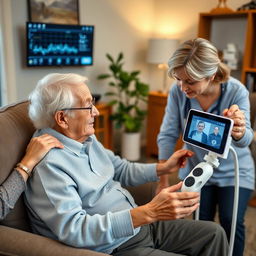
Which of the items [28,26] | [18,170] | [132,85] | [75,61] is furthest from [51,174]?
[132,85]

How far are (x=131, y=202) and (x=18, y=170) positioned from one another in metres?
0.49

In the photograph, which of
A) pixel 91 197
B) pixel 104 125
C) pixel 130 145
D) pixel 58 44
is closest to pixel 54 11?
pixel 58 44

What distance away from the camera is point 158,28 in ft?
13.9

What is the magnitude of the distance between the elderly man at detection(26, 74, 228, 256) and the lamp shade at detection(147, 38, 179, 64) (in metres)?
2.40

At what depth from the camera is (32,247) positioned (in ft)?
3.24

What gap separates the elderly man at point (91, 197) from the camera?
102 cm

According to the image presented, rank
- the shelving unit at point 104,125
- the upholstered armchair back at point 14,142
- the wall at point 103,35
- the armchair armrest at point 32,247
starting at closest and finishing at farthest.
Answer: the armchair armrest at point 32,247
the upholstered armchair back at point 14,142
the wall at point 103,35
the shelving unit at point 104,125

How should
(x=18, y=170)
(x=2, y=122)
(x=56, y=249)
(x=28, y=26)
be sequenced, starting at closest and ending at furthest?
(x=56, y=249), (x=18, y=170), (x=2, y=122), (x=28, y=26)

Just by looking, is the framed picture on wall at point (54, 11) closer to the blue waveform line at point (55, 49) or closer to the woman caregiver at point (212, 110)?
the blue waveform line at point (55, 49)

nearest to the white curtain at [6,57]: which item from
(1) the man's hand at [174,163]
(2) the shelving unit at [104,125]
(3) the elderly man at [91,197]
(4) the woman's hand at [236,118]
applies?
(2) the shelving unit at [104,125]

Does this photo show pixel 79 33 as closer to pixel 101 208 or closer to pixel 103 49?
pixel 103 49

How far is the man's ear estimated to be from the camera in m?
1.21

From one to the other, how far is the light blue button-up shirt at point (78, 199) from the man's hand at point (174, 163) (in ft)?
0.71

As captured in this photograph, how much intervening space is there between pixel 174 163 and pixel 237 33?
8.77 ft
